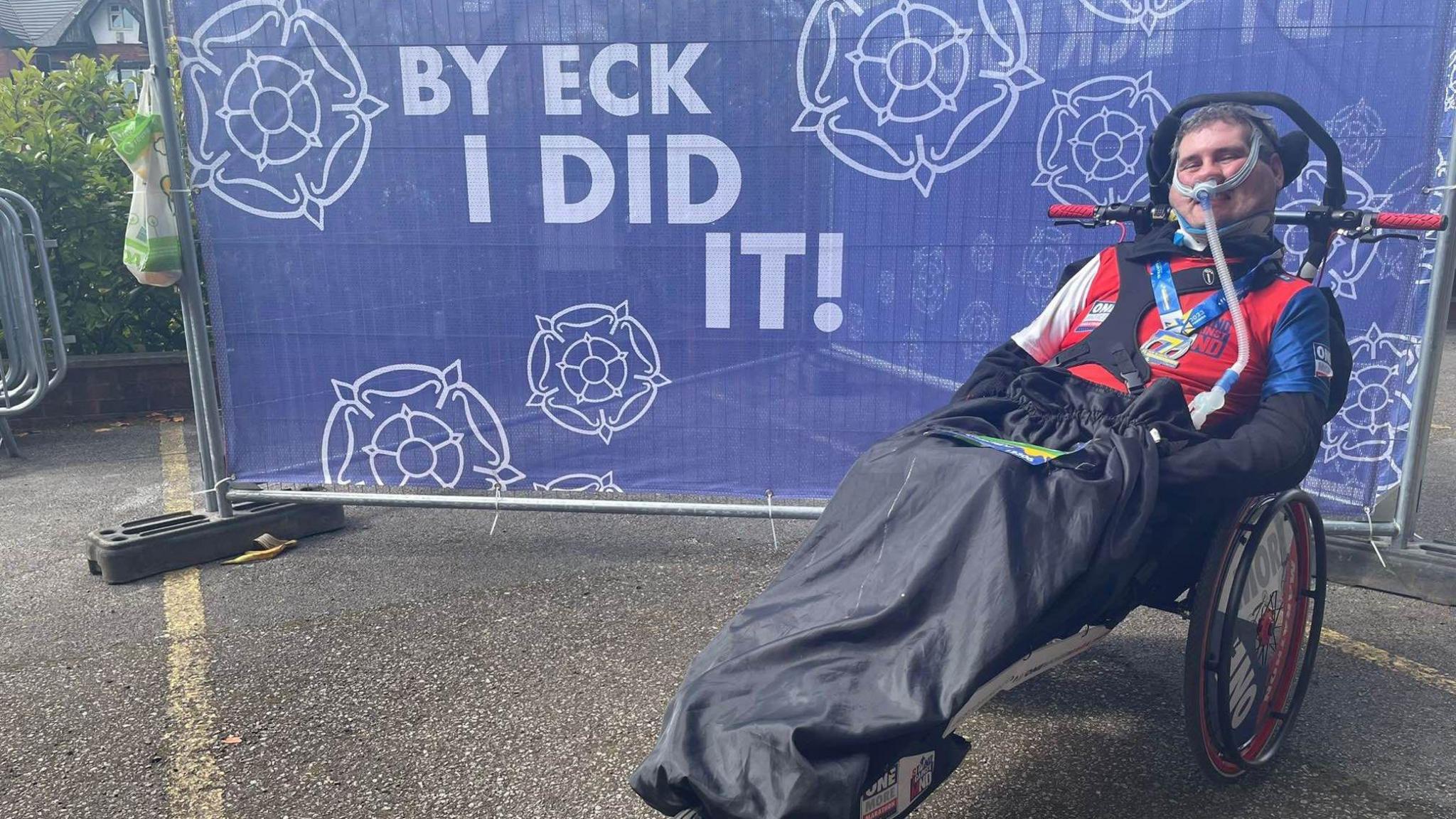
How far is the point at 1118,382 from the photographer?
2.88m

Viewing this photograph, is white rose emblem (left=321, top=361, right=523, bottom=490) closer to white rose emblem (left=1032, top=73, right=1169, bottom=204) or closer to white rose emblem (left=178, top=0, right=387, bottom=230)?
white rose emblem (left=178, top=0, right=387, bottom=230)

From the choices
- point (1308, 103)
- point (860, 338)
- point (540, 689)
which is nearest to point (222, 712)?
point (540, 689)

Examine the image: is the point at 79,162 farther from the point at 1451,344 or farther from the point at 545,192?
the point at 1451,344

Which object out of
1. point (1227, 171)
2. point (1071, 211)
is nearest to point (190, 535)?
point (1071, 211)

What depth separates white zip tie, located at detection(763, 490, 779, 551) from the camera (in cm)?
436

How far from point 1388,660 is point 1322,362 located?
4.92ft

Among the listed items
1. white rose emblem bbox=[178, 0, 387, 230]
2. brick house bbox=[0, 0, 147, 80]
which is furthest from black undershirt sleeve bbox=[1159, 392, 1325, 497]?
brick house bbox=[0, 0, 147, 80]

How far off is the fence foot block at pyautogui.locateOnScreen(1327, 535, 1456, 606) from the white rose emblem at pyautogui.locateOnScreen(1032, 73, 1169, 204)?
1.75 meters

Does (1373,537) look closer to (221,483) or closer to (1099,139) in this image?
(1099,139)

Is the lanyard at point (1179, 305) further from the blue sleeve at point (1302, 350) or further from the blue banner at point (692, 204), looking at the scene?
the blue banner at point (692, 204)

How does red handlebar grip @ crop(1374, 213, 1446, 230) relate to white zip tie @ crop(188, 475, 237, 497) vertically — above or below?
above

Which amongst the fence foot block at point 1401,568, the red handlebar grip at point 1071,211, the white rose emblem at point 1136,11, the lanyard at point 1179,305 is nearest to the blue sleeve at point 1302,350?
the lanyard at point 1179,305

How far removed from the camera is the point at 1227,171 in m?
2.91

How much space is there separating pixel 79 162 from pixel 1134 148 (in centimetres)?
744
